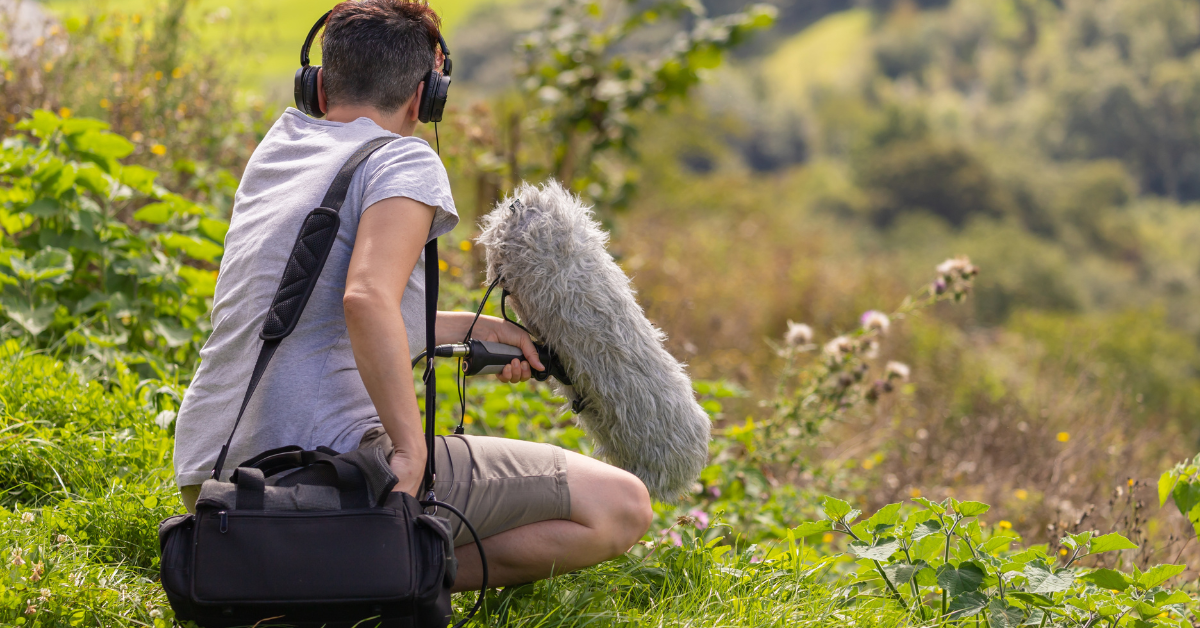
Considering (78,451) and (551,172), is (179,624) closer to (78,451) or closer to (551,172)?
(78,451)

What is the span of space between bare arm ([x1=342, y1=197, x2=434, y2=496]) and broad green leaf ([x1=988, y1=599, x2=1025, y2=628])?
4.79 ft

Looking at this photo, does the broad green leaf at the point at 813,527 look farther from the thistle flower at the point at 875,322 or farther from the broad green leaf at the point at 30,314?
the broad green leaf at the point at 30,314

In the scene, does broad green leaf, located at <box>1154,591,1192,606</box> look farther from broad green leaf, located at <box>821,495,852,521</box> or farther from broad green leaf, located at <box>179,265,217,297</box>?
broad green leaf, located at <box>179,265,217,297</box>

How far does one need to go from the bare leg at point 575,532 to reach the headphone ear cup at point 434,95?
923mm

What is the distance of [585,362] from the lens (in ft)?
6.93

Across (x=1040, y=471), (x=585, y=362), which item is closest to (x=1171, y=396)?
(x=1040, y=471)

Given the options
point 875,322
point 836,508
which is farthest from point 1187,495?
point 875,322

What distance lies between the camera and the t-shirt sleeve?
1827mm

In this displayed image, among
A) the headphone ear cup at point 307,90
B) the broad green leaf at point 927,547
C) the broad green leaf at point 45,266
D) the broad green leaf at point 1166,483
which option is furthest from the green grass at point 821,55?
the headphone ear cup at point 307,90

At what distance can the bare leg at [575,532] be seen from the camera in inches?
83.0

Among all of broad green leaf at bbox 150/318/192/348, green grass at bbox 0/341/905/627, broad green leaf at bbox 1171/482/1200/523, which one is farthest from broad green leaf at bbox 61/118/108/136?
broad green leaf at bbox 1171/482/1200/523

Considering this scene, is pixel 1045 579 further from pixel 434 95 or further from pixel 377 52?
pixel 377 52

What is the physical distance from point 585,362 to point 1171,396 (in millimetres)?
10781

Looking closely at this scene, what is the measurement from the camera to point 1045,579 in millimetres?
2137
